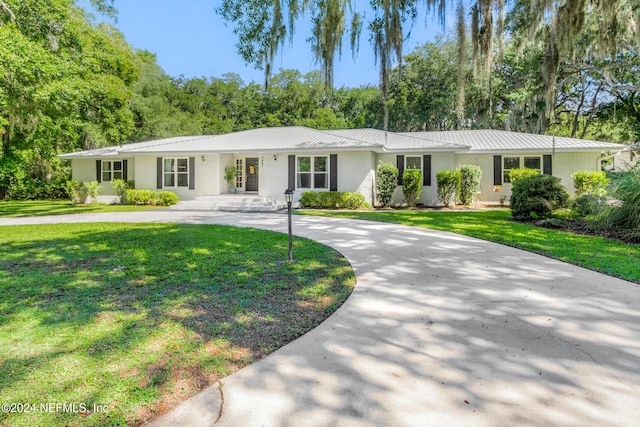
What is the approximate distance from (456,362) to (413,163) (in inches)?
560

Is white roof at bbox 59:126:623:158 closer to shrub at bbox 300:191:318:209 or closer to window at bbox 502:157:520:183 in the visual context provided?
window at bbox 502:157:520:183

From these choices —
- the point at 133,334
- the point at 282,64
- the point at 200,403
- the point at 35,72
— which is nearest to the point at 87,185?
the point at 35,72

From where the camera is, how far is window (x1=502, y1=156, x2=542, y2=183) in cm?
1602

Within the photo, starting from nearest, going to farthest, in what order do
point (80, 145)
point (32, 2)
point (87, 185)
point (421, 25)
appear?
point (421, 25) < point (32, 2) < point (87, 185) < point (80, 145)

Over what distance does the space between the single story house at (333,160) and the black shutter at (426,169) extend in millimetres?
43

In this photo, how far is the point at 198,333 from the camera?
2736 millimetres

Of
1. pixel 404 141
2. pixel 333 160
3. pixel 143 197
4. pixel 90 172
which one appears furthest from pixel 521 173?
pixel 90 172

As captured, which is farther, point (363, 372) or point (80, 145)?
point (80, 145)

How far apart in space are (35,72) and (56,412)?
11629mm

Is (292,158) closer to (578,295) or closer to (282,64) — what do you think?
(282,64)

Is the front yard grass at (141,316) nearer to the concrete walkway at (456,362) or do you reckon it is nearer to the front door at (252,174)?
the concrete walkway at (456,362)

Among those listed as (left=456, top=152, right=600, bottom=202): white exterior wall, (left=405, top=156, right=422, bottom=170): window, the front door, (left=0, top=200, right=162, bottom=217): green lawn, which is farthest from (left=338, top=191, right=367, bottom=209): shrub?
(left=0, top=200, right=162, bottom=217): green lawn

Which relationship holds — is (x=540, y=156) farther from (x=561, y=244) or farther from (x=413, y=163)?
(x=561, y=244)

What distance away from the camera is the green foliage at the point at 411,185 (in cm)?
1441
